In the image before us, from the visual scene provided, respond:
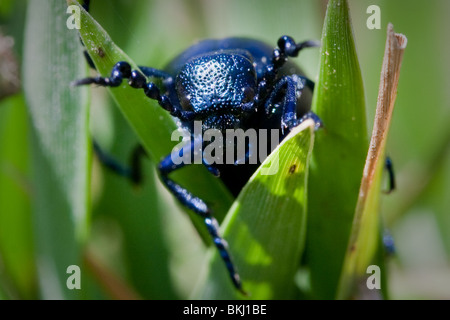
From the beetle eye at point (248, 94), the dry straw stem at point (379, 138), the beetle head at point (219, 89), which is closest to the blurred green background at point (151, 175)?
the beetle head at point (219, 89)

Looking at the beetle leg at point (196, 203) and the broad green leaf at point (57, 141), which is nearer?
the beetle leg at point (196, 203)

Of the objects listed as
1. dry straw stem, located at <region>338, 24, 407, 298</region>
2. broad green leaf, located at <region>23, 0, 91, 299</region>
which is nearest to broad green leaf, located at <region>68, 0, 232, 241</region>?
broad green leaf, located at <region>23, 0, 91, 299</region>

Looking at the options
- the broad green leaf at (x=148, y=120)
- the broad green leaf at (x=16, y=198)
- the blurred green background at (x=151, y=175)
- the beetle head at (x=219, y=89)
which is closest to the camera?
the broad green leaf at (x=148, y=120)

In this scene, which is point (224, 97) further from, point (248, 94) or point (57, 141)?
point (57, 141)

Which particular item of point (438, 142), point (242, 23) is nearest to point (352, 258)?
point (438, 142)

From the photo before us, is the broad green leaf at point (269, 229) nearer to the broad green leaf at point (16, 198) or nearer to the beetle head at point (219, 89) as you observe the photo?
the beetle head at point (219, 89)

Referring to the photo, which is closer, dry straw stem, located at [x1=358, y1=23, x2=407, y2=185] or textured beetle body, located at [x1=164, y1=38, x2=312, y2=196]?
dry straw stem, located at [x1=358, y1=23, x2=407, y2=185]

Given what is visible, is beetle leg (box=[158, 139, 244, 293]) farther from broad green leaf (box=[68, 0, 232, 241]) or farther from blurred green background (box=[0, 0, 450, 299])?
blurred green background (box=[0, 0, 450, 299])
